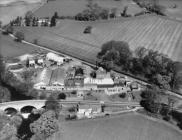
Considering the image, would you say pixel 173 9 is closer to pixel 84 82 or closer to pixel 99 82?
pixel 99 82

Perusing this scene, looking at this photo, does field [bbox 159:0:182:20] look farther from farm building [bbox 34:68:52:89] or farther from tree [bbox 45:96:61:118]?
tree [bbox 45:96:61:118]

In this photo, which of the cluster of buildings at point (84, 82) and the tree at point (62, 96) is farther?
the cluster of buildings at point (84, 82)

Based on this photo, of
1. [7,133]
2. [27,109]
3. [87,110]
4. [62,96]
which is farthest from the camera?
[62,96]

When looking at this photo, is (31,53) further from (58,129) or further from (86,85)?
(58,129)

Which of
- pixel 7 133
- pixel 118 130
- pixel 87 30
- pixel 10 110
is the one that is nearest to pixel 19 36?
pixel 87 30

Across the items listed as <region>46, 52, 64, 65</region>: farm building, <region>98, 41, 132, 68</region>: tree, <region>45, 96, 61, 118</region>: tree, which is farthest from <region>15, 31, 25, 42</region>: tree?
<region>45, 96, 61, 118</region>: tree

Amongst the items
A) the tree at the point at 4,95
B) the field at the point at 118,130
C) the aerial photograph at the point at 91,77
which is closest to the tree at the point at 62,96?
the aerial photograph at the point at 91,77

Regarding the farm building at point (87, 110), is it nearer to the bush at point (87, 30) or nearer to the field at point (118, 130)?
the field at point (118, 130)
